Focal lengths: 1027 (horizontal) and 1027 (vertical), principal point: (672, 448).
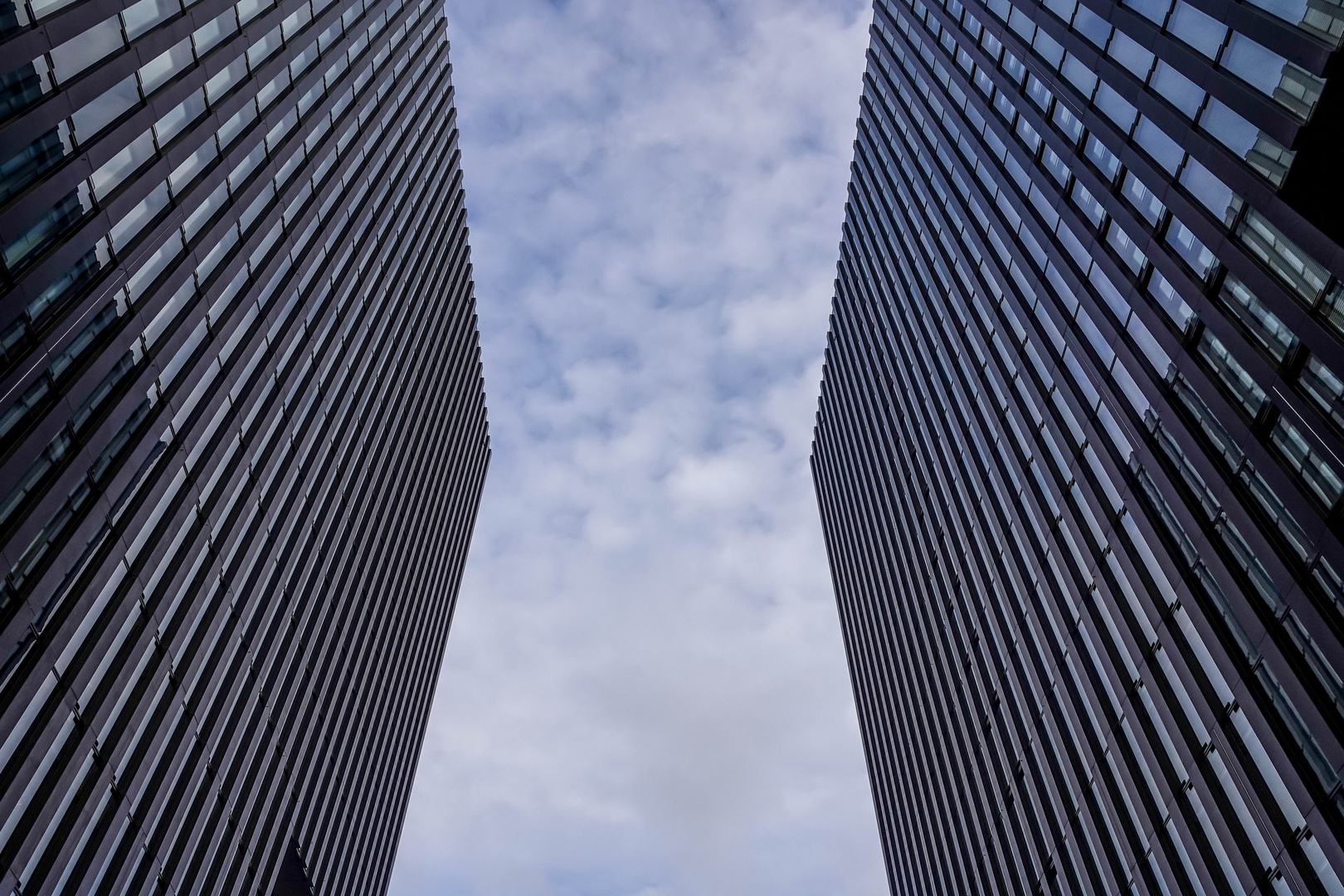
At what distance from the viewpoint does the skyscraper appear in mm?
23781

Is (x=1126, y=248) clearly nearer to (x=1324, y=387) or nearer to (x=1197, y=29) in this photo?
(x=1197, y=29)

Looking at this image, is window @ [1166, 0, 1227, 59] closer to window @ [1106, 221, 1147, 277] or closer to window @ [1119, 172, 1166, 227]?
window @ [1119, 172, 1166, 227]

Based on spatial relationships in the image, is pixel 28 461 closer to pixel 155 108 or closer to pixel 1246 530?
pixel 155 108

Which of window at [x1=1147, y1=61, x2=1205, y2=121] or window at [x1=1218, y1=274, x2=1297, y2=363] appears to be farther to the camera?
window at [x1=1147, y1=61, x2=1205, y2=121]

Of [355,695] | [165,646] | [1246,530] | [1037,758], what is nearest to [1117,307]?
[1246,530]

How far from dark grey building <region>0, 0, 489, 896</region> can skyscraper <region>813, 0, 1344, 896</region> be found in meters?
28.6

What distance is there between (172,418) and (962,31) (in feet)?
137

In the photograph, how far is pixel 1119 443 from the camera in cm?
3528

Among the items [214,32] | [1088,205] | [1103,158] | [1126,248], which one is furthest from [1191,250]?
[214,32]

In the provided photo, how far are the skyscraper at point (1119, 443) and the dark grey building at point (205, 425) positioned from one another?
2858cm

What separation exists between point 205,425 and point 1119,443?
31.5 m

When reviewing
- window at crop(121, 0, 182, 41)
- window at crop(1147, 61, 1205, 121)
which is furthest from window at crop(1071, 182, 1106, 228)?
window at crop(121, 0, 182, 41)

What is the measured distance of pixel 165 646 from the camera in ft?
111

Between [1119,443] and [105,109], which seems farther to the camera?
[1119,443]
